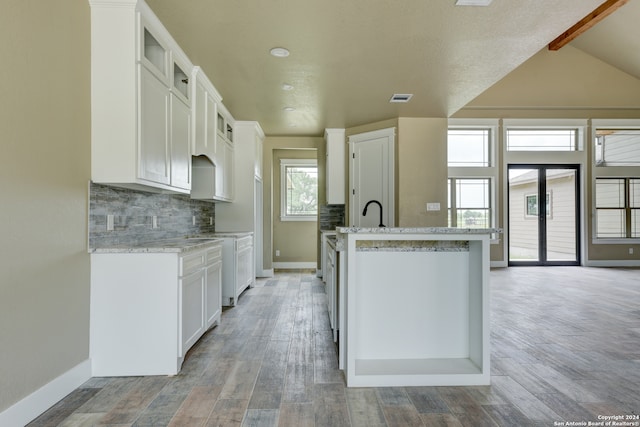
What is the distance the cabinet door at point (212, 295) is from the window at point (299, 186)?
4201 millimetres

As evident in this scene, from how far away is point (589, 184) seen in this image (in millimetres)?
7445

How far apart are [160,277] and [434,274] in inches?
72.7

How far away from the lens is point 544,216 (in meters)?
7.48

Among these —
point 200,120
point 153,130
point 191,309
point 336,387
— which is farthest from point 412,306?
point 200,120

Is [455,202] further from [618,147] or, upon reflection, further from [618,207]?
[618,147]

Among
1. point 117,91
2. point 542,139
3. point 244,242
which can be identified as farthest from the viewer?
point 542,139

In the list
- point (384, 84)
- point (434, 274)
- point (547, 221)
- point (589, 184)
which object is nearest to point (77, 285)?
point (434, 274)

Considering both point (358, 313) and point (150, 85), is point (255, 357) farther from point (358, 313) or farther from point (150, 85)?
point (150, 85)

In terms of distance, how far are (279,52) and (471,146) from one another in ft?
18.5

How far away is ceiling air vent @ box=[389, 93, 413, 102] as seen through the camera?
13.9ft

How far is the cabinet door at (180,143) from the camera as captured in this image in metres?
2.95

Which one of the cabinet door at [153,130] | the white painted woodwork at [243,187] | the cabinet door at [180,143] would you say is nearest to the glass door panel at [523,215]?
the white painted woodwork at [243,187]

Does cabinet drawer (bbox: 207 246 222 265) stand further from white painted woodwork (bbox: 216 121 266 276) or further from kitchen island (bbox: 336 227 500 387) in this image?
white painted woodwork (bbox: 216 121 266 276)

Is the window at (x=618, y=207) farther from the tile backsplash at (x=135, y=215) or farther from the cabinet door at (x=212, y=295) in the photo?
the tile backsplash at (x=135, y=215)
